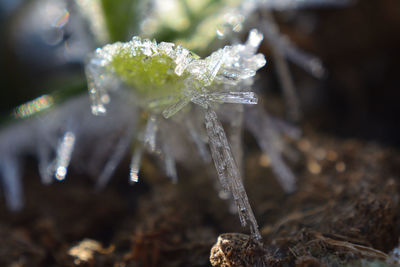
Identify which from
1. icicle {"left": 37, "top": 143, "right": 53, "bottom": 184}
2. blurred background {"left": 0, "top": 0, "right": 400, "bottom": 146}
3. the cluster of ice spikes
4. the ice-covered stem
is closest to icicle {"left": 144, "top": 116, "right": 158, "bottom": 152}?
the cluster of ice spikes

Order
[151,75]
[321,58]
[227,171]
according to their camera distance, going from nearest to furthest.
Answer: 1. [227,171]
2. [151,75]
3. [321,58]

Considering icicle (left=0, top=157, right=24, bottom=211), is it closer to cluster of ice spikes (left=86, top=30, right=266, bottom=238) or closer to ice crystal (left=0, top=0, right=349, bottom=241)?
ice crystal (left=0, top=0, right=349, bottom=241)

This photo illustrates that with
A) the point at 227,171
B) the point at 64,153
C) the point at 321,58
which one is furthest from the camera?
the point at 321,58

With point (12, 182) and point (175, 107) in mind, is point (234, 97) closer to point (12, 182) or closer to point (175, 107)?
point (175, 107)

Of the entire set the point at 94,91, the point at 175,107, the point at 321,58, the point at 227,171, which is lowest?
the point at 227,171

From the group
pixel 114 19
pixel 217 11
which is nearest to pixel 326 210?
pixel 217 11

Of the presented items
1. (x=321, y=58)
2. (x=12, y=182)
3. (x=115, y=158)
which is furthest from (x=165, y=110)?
(x=321, y=58)
